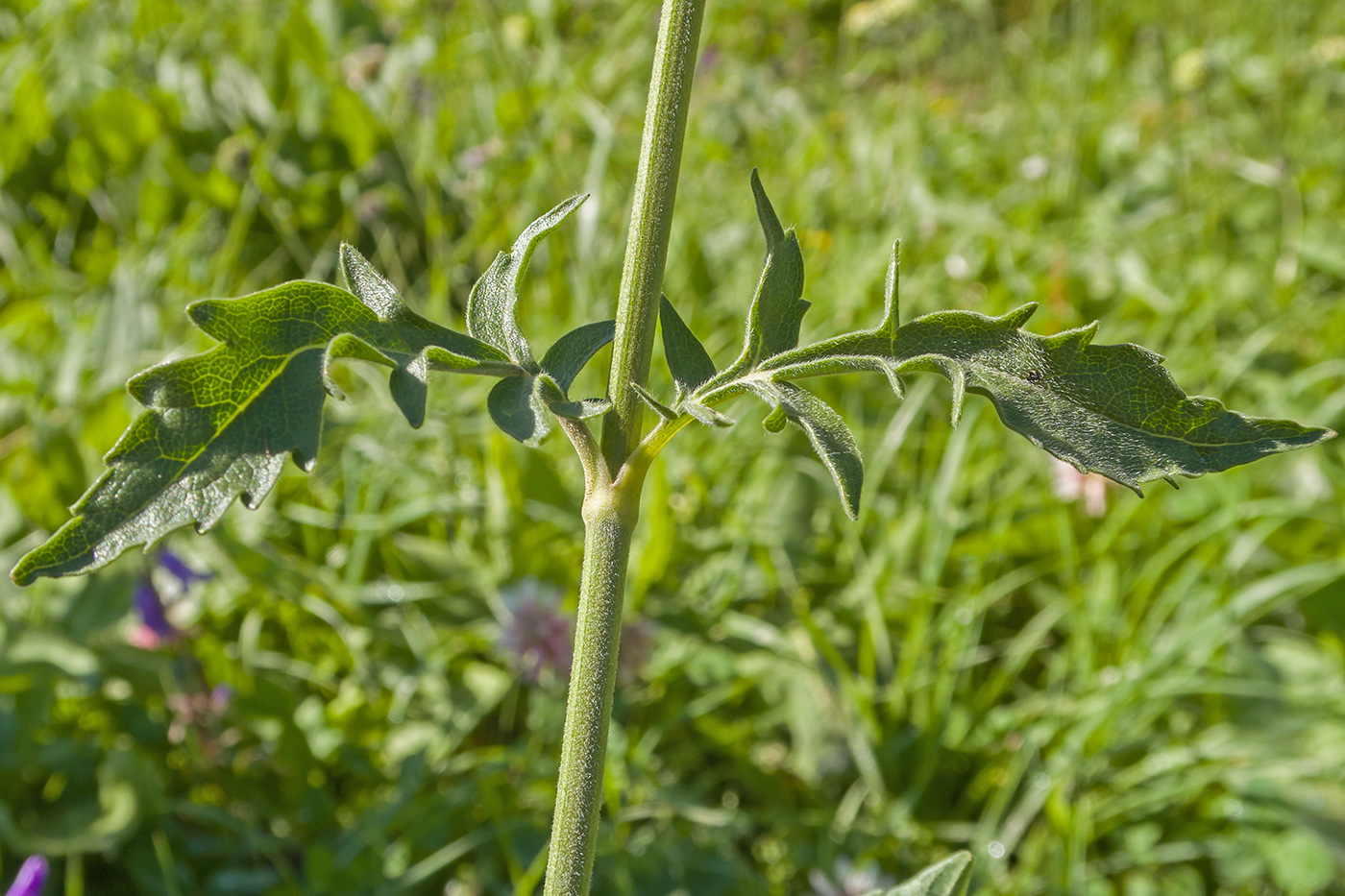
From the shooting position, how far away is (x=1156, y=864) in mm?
1313

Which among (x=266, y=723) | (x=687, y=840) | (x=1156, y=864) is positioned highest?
(x=266, y=723)

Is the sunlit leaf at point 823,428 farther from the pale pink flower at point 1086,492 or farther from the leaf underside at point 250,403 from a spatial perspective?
the pale pink flower at point 1086,492

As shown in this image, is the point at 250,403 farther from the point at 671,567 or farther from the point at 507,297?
the point at 671,567

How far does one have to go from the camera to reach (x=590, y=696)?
53 centimetres

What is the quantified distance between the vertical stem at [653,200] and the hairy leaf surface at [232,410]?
71 millimetres

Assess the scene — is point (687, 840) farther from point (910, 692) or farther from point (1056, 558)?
point (1056, 558)

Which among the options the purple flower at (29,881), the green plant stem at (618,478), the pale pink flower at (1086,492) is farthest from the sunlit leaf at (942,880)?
the pale pink flower at (1086,492)

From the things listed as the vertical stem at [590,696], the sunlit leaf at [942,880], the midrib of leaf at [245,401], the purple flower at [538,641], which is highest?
the midrib of leaf at [245,401]

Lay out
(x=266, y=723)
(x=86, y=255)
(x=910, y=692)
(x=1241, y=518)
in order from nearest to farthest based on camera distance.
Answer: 1. (x=266, y=723)
2. (x=910, y=692)
3. (x=1241, y=518)
4. (x=86, y=255)

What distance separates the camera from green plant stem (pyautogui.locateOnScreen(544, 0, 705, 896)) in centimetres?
51

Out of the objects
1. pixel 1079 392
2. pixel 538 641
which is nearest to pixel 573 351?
pixel 1079 392

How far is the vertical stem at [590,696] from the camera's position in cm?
53

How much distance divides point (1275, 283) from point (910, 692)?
5.08 feet

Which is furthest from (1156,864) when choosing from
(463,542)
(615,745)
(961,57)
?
(961,57)
